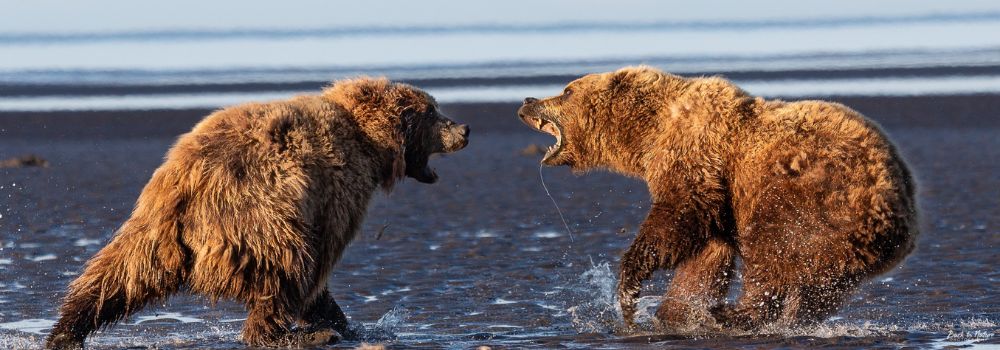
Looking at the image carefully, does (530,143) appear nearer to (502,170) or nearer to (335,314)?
(502,170)

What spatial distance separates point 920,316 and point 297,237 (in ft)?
11.5

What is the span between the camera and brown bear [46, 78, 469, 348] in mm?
7328

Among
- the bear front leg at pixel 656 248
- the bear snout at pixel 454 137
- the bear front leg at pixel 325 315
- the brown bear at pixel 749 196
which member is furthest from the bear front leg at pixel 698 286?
the bear front leg at pixel 325 315

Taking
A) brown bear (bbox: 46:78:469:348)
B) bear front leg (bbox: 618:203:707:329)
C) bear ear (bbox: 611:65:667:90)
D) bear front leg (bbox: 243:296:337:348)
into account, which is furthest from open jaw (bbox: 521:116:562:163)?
bear front leg (bbox: 243:296:337:348)

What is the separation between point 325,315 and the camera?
8188 mm

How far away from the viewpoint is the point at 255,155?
7.47 metres

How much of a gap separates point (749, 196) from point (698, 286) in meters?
0.69

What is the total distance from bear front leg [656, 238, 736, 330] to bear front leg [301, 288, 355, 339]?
171 centimetres

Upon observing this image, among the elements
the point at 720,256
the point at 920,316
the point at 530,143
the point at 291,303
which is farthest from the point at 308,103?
the point at 530,143

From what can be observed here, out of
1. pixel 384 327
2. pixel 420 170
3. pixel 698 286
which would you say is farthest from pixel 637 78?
pixel 384 327

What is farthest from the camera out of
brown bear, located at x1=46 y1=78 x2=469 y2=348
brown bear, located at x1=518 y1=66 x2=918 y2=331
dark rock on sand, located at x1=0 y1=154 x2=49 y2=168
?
dark rock on sand, located at x1=0 y1=154 x2=49 y2=168

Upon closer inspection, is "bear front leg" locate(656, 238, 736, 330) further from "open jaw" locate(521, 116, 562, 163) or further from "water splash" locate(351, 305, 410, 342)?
"water splash" locate(351, 305, 410, 342)

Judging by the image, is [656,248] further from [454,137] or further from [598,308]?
[454,137]

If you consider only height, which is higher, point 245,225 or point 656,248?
point 245,225
